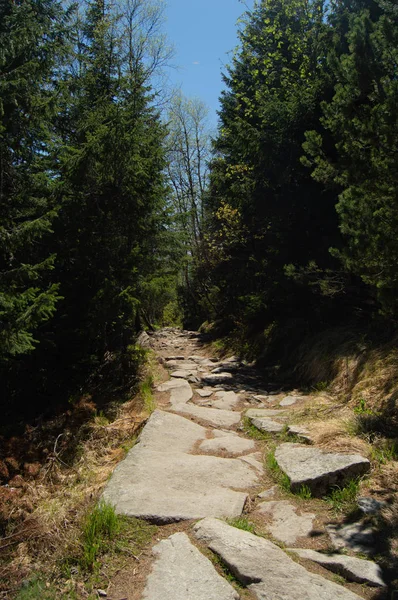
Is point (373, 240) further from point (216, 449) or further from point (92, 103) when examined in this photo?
point (92, 103)

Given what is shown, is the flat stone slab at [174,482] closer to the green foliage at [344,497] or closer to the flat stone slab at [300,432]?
the green foliage at [344,497]

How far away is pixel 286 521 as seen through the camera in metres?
3.39

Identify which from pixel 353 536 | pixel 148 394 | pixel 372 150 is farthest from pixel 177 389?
pixel 372 150

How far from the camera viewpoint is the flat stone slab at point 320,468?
3.83m

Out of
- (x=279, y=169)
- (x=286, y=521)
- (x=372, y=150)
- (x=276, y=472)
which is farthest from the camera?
(x=279, y=169)

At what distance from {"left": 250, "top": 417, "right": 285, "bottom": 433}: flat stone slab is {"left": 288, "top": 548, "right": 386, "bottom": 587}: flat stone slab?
244cm

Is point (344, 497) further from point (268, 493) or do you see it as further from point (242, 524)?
point (242, 524)

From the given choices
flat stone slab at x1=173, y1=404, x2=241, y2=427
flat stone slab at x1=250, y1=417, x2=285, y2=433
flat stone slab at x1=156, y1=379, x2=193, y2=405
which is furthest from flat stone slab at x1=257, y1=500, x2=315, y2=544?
flat stone slab at x1=156, y1=379, x2=193, y2=405

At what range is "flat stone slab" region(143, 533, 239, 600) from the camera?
93.5 inches

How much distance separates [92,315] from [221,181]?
23.7 feet

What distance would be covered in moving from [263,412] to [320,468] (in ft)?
7.72

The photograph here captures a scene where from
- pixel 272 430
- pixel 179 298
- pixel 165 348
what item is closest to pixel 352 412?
pixel 272 430

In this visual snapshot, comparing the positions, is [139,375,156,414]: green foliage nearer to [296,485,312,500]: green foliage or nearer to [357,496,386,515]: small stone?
[296,485,312,500]: green foliage

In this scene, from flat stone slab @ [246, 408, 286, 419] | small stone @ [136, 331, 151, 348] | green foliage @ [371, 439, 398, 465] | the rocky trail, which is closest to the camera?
the rocky trail
